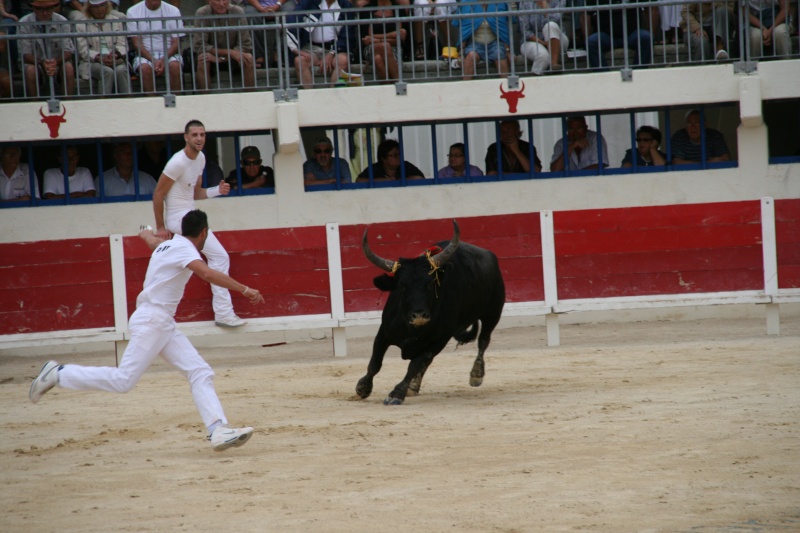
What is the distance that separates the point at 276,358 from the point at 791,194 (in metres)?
6.06

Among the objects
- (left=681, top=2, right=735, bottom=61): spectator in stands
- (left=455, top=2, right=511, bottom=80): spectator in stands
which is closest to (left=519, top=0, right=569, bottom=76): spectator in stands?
(left=455, top=2, right=511, bottom=80): spectator in stands

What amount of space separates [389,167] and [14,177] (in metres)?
4.06

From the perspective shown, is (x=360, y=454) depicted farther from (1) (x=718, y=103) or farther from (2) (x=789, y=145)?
(2) (x=789, y=145)

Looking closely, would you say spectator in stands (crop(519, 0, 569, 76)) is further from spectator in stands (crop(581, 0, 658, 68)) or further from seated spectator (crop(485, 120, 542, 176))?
seated spectator (crop(485, 120, 542, 176))

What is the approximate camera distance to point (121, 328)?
1028cm

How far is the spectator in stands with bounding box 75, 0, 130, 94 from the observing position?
11.8 m

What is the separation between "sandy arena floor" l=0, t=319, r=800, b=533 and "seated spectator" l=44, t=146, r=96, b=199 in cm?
336

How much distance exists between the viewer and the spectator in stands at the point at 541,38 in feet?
39.9

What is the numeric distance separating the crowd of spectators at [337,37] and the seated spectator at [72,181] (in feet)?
2.56

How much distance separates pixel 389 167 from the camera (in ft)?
40.3

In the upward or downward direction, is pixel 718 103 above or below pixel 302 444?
above

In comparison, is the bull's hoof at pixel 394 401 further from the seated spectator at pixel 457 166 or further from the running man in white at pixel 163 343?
the seated spectator at pixel 457 166

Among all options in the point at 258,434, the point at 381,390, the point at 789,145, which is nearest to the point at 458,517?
the point at 258,434

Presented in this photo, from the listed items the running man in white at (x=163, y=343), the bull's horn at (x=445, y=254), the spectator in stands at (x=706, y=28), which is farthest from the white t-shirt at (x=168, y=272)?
the spectator in stands at (x=706, y=28)
